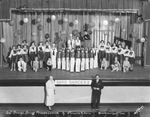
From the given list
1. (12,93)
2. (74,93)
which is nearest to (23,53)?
(12,93)

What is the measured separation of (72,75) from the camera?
1405 centimetres

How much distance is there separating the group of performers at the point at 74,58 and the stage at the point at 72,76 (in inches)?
11.0

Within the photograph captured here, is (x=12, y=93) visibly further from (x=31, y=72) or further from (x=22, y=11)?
(x=22, y=11)

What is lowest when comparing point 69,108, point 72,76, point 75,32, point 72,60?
point 69,108

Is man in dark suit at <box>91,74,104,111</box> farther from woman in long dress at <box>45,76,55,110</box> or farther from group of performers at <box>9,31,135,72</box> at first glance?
group of performers at <box>9,31,135,72</box>

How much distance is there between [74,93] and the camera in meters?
A: 13.3

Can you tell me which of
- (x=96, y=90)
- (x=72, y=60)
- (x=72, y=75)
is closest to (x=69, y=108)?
(x=96, y=90)

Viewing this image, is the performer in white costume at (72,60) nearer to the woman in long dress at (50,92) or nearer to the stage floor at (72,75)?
the stage floor at (72,75)

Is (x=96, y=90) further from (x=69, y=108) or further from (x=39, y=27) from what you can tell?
(x=39, y=27)

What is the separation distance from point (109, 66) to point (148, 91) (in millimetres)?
2557

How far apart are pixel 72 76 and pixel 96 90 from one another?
1.64 meters

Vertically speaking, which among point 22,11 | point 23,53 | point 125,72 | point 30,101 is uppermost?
point 22,11

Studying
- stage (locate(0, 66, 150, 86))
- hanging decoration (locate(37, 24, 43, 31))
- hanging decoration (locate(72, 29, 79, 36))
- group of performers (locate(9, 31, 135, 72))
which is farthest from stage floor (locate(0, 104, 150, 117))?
hanging decoration (locate(37, 24, 43, 31))

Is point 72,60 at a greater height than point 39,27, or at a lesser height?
lesser
